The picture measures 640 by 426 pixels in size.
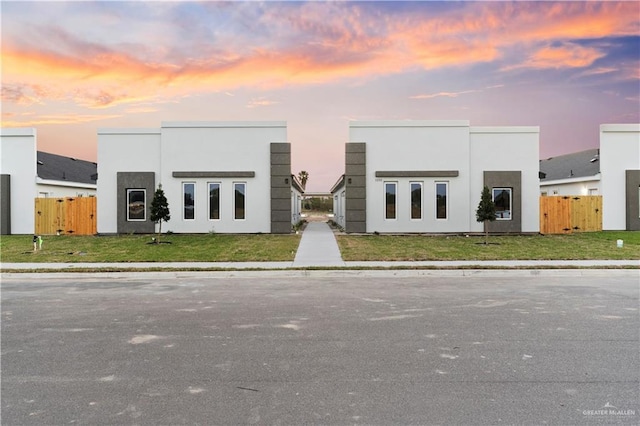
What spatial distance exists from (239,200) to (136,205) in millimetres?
6249

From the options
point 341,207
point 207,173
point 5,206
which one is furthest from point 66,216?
point 341,207

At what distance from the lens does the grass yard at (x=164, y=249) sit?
15.2 meters

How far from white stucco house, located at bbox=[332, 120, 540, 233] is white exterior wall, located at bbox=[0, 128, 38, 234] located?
20.3 metres

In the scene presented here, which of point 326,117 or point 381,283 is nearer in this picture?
point 381,283

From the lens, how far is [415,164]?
24.3 meters

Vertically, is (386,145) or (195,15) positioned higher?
(195,15)

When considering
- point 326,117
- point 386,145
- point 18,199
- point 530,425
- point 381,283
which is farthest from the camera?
point 326,117

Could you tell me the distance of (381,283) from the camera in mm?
11008

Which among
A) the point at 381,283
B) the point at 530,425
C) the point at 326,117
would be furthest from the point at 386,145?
the point at 530,425

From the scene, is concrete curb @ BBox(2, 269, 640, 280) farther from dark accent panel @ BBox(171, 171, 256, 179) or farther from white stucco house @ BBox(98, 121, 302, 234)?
dark accent panel @ BBox(171, 171, 256, 179)

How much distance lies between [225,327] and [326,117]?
2572 centimetres

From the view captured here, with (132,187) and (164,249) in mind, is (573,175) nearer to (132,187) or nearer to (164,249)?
(164,249)

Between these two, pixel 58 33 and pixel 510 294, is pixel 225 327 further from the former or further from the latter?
pixel 58 33

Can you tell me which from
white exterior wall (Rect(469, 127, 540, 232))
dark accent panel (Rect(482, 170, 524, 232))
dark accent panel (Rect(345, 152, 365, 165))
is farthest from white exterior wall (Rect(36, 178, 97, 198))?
dark accent panel (Rect(482, 170, 524, 232))
